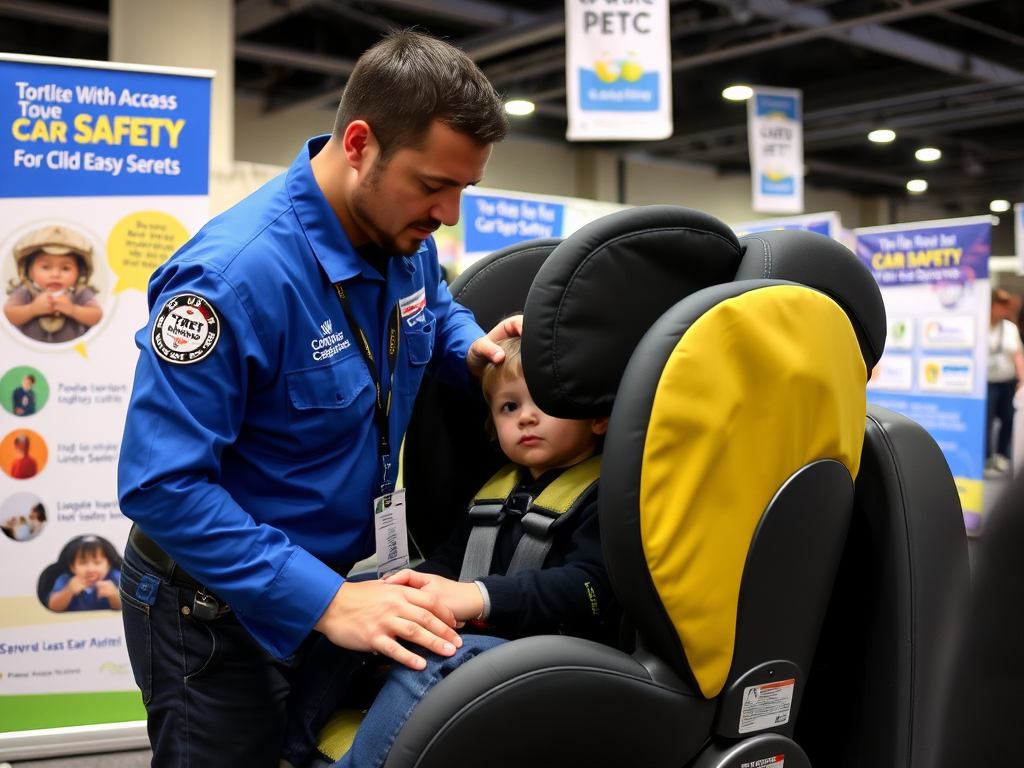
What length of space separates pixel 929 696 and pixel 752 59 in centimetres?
775

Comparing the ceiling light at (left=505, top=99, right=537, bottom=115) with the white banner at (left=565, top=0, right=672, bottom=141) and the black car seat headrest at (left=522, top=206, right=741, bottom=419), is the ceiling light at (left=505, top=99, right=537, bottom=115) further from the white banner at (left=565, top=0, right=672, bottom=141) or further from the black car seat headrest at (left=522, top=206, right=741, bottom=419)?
the black car seat headrest at (left=522, top=206, right=741, bottom=419)

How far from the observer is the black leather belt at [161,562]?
50.7 inches

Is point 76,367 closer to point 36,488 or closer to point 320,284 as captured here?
point 36,488

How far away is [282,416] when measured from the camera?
1255 mm

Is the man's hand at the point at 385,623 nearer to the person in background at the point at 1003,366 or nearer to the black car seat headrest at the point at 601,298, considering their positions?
the black car seat headrest at the point at 601,298

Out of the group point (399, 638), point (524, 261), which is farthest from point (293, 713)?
point (524, 261)

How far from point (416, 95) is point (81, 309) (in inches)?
75.9

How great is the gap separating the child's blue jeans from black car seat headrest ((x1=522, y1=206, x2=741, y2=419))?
35 centimetres

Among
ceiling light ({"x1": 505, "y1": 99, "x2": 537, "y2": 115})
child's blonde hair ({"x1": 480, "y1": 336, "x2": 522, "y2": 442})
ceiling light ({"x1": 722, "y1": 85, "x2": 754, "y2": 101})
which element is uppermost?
ceiling light ({"x1": 722, "y1": 85, "x2": 754, "y2": 101})

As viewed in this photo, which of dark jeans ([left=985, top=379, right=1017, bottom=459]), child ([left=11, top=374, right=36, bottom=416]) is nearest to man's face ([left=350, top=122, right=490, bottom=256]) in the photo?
child ([left=11, top=374, right=36, bottom=416])

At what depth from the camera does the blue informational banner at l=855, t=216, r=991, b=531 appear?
545 centimetres

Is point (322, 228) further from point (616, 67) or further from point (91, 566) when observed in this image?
point (616, 67)

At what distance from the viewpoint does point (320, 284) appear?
1.29m

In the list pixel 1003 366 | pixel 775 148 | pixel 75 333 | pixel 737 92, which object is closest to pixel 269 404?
pixel 75 333
